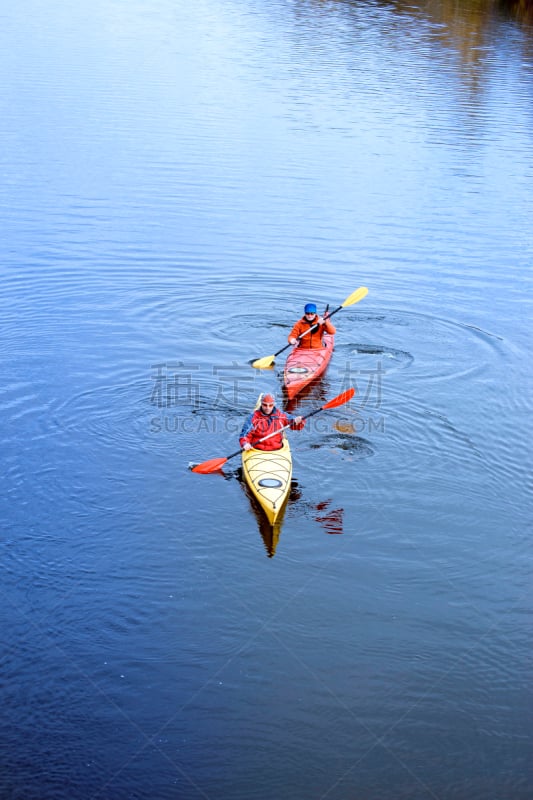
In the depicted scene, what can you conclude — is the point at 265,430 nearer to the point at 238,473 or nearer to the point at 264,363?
the point at 238,473

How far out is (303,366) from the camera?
754 inches

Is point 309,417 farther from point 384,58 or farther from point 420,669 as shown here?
point 384,58

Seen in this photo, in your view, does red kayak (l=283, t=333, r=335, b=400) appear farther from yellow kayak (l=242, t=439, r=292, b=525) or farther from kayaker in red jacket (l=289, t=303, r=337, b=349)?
yellow kayak (l=242, t=439, r=292, b=525)

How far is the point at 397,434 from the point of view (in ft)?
57.1

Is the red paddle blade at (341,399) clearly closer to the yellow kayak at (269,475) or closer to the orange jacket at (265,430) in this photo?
the orange jacket at (265,430)

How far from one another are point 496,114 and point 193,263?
22.6 meters

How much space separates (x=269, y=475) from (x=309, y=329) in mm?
5403

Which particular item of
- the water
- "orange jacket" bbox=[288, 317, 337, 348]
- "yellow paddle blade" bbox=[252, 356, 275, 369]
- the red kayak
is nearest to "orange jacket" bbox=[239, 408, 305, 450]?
the water

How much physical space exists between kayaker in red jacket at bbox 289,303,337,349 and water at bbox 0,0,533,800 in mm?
690

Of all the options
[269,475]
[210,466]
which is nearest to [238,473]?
[210,466]

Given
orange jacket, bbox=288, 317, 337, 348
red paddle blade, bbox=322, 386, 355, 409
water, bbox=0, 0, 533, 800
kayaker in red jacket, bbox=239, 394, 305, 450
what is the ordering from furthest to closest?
orange jacket, bbox=288, 317, 337, 348, red paddle blade, bbox=322, 386, 355, 409, kayaker in red jacket, bbox=239, 394, 305, 450, water, bbox=0, 0, 533, 800

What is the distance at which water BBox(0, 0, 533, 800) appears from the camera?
10.9 meters

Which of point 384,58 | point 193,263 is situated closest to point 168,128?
point 193,263

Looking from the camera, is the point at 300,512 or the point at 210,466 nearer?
the point at 300,512
